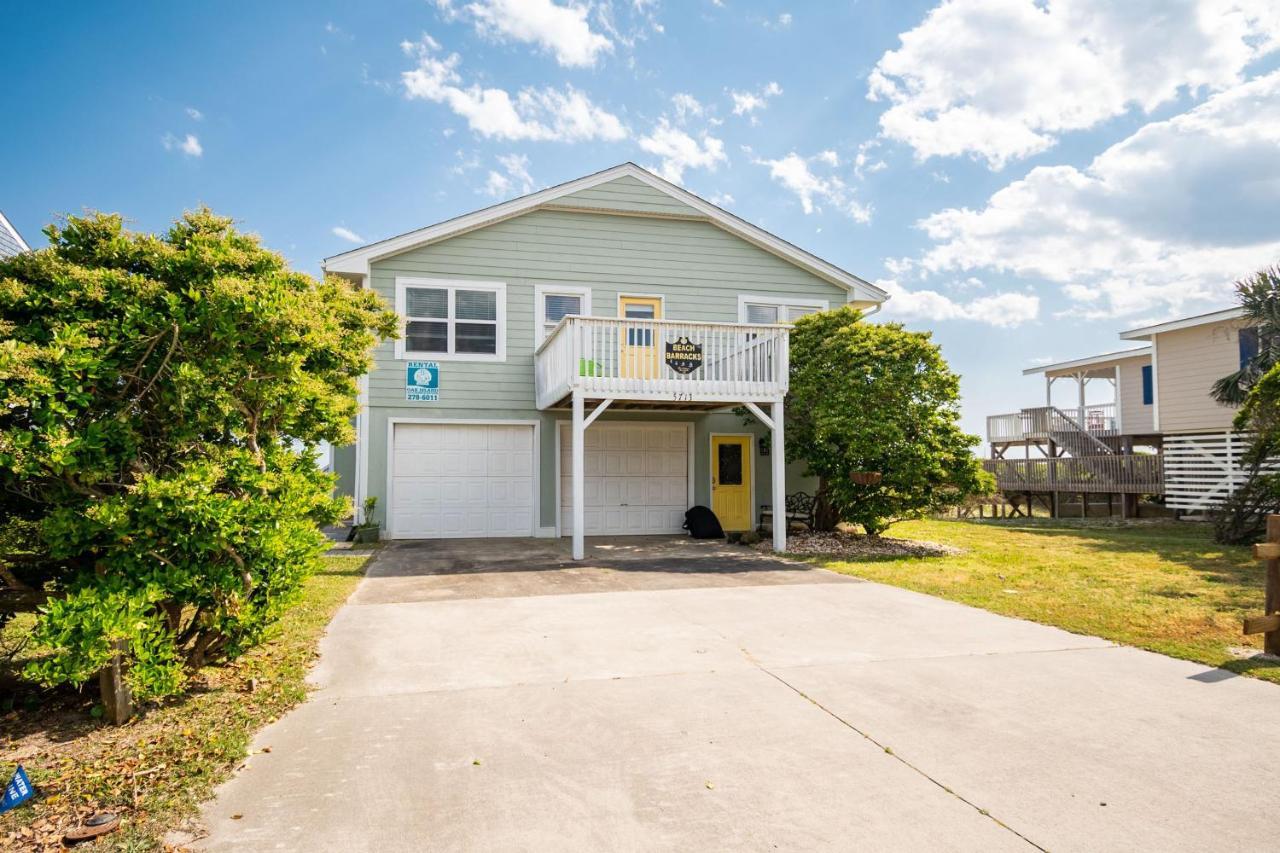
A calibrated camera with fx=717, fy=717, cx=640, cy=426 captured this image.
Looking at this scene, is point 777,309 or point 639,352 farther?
point 777,309

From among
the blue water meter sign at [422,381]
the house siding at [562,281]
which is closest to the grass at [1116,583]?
the house siding at [562,281]

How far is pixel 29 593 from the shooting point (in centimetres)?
396

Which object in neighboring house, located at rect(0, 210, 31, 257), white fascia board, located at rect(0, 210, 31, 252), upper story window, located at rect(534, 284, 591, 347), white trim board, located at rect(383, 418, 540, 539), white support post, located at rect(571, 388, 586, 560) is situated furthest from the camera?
upper story window, located at rect(534, 284, 591, 347)

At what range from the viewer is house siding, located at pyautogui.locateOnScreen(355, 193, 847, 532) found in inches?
528

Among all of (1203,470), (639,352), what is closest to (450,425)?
(639,352)

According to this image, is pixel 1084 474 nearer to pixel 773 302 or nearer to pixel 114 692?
pixel 773 302

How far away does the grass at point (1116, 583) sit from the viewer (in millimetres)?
→ 5891

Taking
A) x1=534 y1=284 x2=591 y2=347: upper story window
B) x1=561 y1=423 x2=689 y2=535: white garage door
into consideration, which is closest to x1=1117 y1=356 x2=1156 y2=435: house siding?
x1=561 y1=423 x2=689 y2=535: white garage door

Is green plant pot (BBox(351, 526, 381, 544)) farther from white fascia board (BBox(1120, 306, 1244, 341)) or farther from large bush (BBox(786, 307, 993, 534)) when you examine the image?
white fascia board (BBox(1120, 306, 1244, 341))

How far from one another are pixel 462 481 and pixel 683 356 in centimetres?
514

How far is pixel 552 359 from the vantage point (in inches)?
489

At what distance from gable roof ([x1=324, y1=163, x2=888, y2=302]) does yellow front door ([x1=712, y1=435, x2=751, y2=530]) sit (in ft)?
12.9

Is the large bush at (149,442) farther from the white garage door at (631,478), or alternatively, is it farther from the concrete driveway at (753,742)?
the white garage door at (631,478)

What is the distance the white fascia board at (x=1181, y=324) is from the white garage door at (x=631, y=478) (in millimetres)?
14315
